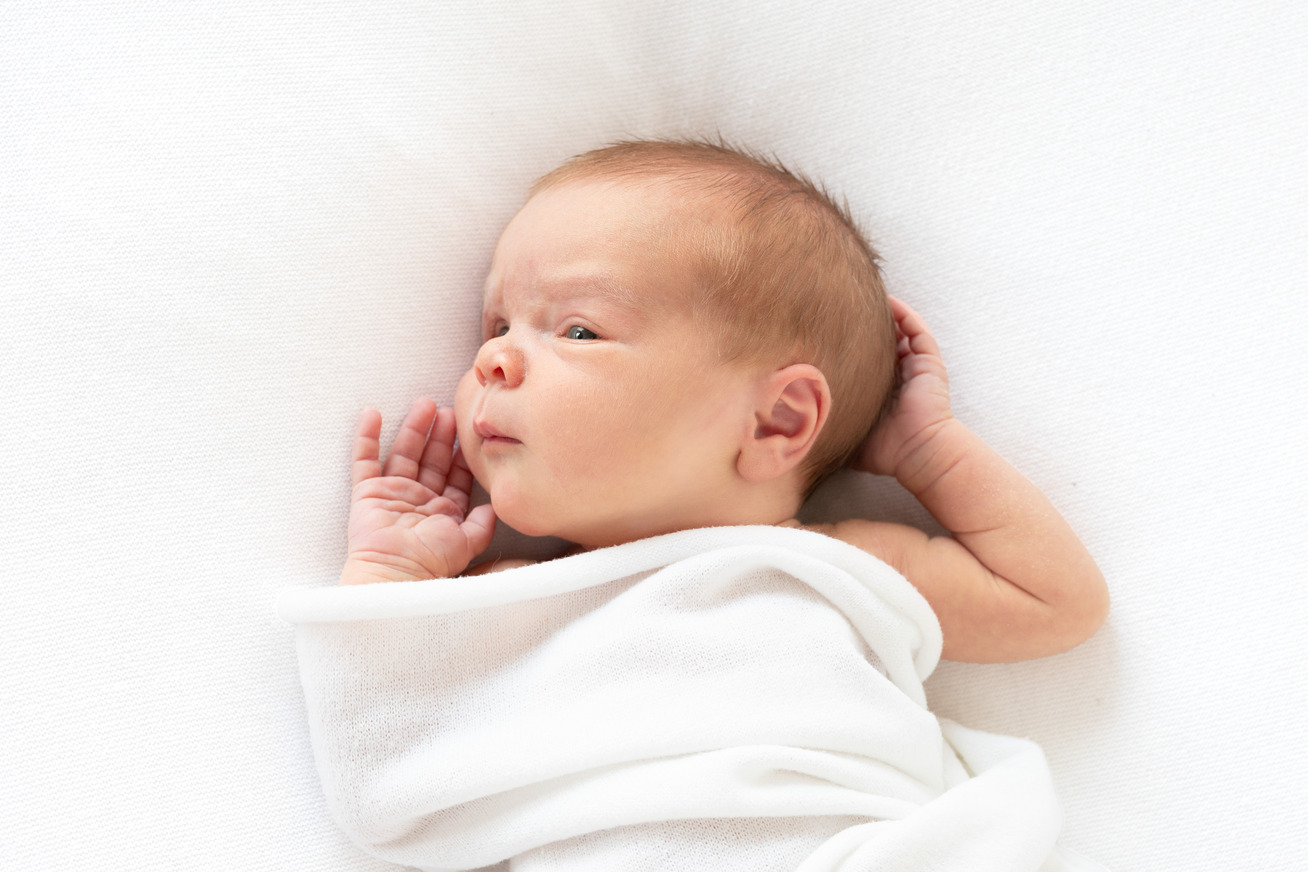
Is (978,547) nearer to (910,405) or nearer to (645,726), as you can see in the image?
(910,405)

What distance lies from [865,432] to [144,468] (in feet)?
2.90

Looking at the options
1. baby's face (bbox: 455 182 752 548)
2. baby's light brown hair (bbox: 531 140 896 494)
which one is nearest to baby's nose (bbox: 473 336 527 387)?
baby's face (bbox: 455 182 752 548)

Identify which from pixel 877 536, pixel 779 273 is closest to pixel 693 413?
pixel 779 273

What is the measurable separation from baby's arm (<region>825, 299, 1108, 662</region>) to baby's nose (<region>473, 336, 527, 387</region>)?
0.47 meters

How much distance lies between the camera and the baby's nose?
1.13 meters

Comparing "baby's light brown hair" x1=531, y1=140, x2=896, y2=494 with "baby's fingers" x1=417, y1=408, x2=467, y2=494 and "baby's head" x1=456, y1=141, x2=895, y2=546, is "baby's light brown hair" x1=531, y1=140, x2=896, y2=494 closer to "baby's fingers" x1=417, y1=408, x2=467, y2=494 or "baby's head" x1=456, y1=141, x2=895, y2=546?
"baby's head" x1=456, y1=141, x2=895, y2=546

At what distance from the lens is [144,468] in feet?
3.51

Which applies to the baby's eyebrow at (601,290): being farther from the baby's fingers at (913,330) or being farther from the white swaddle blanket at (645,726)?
the baby's fingers at (913,330)

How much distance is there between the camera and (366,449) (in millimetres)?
1210

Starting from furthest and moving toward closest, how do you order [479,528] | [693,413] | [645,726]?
1. [479,528]
2. [693,413]
3. [645,726]

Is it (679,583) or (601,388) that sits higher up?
(601,388)

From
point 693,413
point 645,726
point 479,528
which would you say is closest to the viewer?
point 645,726

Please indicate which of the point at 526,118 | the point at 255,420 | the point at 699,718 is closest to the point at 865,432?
the point at 699,718

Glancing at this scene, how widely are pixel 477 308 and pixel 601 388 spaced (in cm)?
30
